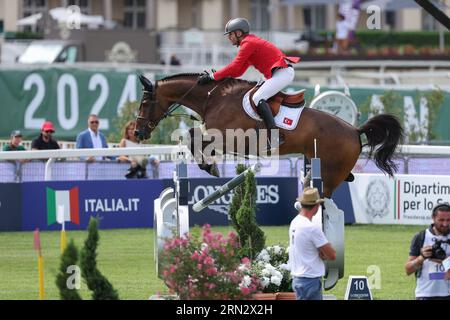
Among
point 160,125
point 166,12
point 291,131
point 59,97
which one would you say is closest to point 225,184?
point 291,131

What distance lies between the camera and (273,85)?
44.1 ft

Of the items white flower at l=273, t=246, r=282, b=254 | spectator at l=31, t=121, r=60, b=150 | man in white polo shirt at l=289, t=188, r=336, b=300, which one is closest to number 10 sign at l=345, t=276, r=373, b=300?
man in white polo shirt at l=289, t=188, r=336, b=300

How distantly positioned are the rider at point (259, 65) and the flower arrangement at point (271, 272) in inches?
93.9

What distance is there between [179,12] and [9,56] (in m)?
15.4

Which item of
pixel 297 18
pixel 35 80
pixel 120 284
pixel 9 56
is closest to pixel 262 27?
pixel 297 18

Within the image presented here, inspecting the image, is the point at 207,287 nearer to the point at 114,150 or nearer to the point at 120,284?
the point at 120,284

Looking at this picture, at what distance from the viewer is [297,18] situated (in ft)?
172

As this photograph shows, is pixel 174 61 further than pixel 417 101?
Yes

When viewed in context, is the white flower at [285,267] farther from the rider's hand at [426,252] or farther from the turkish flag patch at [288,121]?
the turkish flag patch at [288,121]

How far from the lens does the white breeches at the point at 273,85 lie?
13.4 metres

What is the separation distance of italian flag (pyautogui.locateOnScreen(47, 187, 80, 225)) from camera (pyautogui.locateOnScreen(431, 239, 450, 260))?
8.84m

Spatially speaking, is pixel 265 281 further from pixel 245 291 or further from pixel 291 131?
pixel 291 131

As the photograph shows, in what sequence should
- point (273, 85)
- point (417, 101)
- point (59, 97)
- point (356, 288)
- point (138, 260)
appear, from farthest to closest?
1. point (59, 97)
2. point (417, 101)
3. point (138, 260)
4. point (273, 85)
5. point (356, 288)

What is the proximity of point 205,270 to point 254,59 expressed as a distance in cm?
480
